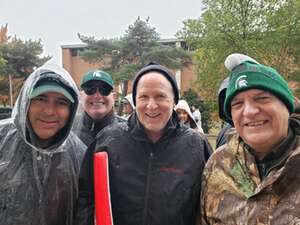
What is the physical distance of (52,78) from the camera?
238cm

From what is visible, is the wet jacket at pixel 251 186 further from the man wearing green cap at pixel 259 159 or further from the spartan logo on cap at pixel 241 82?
the spartan logo on cap at pixel 241 82

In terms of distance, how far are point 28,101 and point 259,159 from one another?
153cm

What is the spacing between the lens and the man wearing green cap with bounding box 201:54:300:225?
6.09 feet

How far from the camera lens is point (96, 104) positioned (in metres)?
4.18

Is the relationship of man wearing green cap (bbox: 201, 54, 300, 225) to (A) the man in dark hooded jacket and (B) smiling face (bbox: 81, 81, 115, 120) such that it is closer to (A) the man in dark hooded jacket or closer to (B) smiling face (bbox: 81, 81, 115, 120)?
(A) the man in dark hooded jacket

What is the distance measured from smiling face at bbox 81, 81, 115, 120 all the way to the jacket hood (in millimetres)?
1610

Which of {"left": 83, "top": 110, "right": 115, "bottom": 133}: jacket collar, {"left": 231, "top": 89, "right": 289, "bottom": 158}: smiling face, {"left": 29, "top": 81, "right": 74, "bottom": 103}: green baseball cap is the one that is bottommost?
{"left": 83, "top": 110, "right": 115, "bottom": 133}: jacket collar

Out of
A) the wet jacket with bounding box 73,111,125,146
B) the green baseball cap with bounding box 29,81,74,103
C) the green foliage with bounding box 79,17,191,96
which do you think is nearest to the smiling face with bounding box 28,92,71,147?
the green baseball cap with bounding box 29,81,74,103

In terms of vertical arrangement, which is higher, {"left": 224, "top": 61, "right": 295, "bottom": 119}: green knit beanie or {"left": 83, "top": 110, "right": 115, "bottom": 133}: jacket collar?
{"left": 224, "top": 61, "right": 295, "bottom": 119}: green knit beanie

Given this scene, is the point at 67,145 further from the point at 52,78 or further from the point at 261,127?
the point at 261,127

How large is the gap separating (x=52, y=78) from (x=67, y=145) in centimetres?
53

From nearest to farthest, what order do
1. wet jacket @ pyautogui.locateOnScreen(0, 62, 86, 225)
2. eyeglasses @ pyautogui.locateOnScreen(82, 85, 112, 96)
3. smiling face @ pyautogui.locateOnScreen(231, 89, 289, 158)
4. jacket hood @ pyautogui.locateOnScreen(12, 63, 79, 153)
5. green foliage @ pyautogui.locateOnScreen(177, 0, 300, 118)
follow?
smiling face @ pyautogui.locateOnScreen(231, 89, 289, 158) < wet jacket @ pyautogui.locateOnScreen(0, 62, 86, 225) < jacket hood @ pyautogui.locateOnScreen(12, 63, 79, 153) < eyeglasses @ pyautogui.locateOnScreen(82, 85, 112, 96) < green foliage @ pyautogui.locateOnScreen(177, 0, 300, 118)

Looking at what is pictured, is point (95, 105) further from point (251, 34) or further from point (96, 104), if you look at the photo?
point (251, 34)

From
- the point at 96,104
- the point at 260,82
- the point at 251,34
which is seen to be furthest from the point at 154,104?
the point at 251,34
